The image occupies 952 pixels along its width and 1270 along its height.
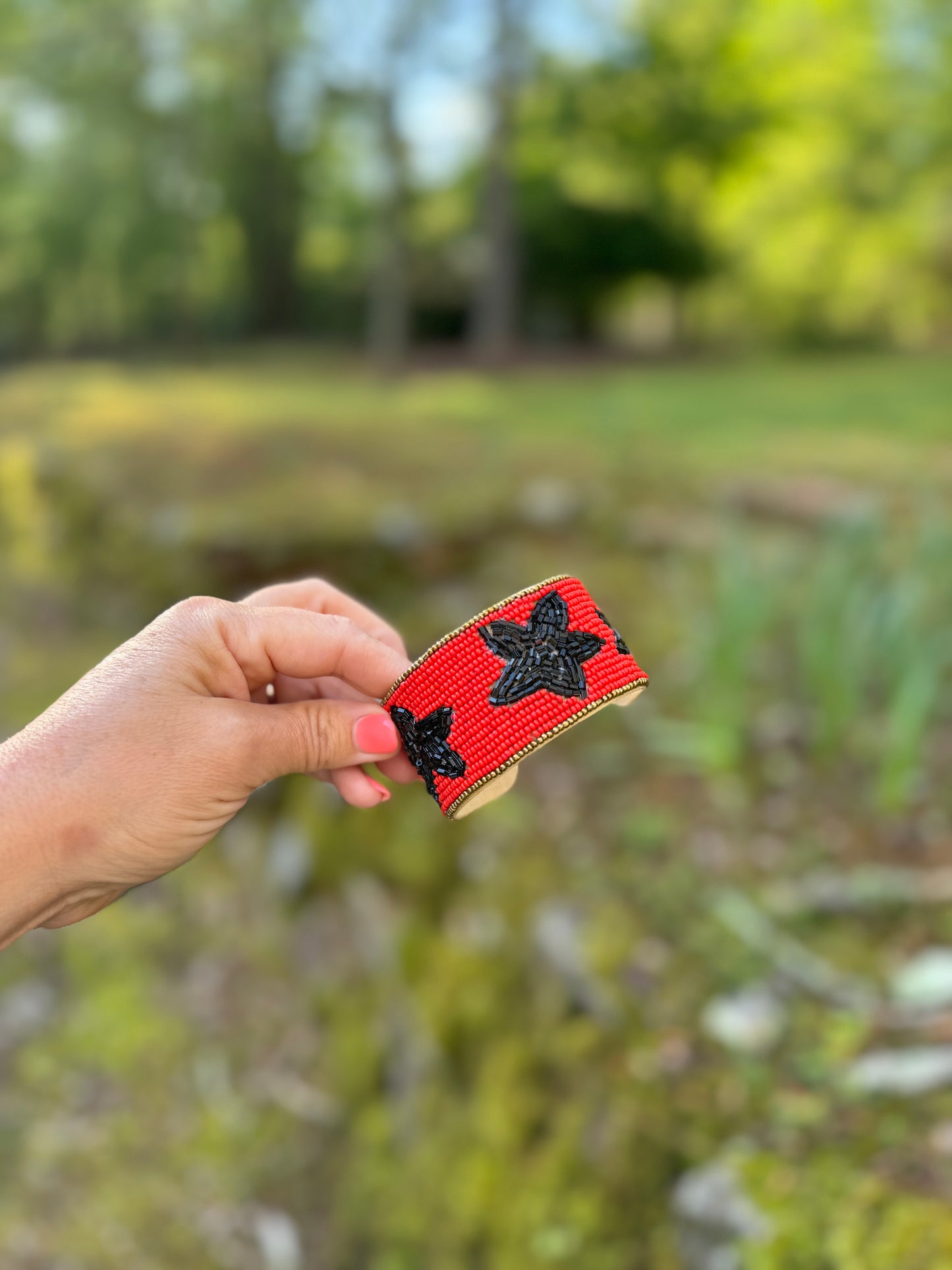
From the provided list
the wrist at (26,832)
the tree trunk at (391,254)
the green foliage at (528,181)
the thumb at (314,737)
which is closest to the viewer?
the wrist at (26,832)

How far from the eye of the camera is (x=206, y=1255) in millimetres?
1978

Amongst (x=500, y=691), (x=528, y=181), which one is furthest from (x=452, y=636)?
(x=528, y=181)

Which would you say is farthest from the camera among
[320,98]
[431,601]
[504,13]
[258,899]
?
[320,98]

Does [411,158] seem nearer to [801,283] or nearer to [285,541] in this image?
[801,283]

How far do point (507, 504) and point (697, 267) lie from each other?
273 inches

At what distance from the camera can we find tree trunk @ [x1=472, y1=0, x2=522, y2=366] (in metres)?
7.62

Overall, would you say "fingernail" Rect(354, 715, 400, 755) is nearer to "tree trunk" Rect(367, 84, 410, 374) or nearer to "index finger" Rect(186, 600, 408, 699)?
"index finger" Rect(186, 600, 408, 699)

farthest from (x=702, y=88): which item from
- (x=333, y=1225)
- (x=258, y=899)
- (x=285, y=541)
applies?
(x=333, y=1225)

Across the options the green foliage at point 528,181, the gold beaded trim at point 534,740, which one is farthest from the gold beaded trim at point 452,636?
the green foliage at point 528,181

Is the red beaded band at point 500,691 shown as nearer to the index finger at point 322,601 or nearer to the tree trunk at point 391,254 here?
the index finger at point 322,601

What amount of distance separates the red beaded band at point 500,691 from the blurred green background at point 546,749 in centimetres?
90

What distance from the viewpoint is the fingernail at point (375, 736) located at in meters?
0.99

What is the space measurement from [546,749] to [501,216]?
22.0 feet

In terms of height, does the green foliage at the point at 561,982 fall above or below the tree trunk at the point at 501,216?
below
